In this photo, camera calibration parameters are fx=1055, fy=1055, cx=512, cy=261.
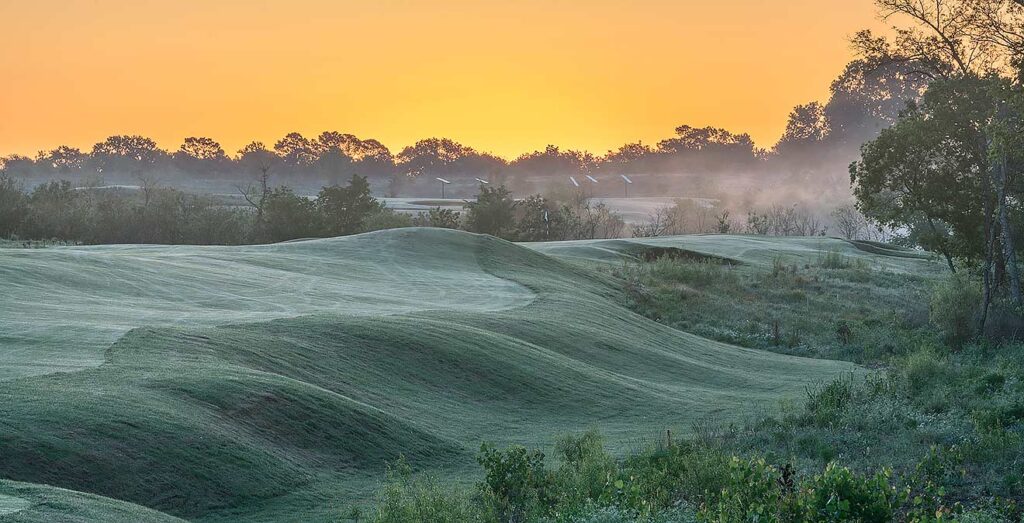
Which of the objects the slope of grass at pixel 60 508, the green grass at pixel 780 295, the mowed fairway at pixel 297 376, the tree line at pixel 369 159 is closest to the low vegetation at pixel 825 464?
the mowed fairway at pixel 297 376

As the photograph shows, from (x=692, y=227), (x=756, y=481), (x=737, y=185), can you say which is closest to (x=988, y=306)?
(x=756, y=481)

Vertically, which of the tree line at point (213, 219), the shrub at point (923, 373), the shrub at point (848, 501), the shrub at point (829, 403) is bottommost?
the shrub at point (829, 403)

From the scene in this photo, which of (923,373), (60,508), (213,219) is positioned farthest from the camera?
(213,219)

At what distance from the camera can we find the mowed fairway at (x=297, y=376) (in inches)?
527

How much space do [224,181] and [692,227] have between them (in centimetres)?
9715

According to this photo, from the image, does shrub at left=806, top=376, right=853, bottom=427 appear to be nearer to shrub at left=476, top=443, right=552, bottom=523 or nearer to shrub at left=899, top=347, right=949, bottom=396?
shrub at left=899, top=347, right=949, bottom=396

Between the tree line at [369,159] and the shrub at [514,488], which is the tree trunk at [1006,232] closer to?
the shrub at [514,488]

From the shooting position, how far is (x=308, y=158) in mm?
188125

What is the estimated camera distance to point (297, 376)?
62.4ft

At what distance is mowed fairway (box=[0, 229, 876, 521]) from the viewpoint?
13.4 meters

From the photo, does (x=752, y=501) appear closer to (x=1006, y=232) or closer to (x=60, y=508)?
(x=60, y=508)

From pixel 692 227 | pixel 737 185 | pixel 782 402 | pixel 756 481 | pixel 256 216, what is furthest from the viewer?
pixel 737 185

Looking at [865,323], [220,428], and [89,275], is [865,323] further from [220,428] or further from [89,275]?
[220,428]

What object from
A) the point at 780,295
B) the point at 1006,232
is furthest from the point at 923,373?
the point at 780,295
